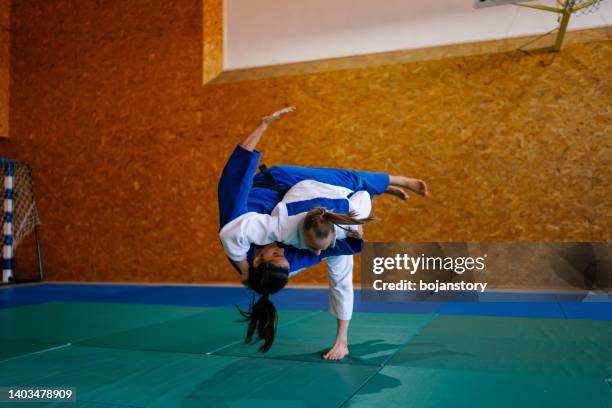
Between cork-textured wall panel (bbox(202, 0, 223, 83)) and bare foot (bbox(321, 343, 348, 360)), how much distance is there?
216 inches

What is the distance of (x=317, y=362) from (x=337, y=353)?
0.14 m

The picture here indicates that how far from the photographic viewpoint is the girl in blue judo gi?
251cm

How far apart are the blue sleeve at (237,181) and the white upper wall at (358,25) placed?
475cm

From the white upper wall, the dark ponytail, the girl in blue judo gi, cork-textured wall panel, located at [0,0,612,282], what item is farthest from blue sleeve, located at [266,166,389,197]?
the white upper wall

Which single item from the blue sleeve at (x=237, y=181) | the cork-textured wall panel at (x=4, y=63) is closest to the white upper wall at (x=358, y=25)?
the cork-textured wall panel at (x=4, y=63)

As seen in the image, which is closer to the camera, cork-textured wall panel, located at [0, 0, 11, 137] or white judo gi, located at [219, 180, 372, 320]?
white judo gi, located at [219, 180, 372, 320]

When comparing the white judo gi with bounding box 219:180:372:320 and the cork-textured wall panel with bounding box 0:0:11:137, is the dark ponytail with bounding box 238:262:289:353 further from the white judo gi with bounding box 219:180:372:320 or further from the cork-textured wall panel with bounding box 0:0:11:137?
the cork-textured wall panel with bounding box 0:0:11:137

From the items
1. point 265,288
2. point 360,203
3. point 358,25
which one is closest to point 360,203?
point 360,203

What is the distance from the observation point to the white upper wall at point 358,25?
6254 millimetres

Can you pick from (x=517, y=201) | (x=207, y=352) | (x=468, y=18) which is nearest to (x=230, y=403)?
(x=207, y=352)

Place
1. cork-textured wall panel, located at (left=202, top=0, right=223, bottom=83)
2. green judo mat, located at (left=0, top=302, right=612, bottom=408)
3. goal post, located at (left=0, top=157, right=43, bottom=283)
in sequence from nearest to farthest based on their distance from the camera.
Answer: green judo mat, located at (left=0, top=302, right=612, bottom=408), cork-textured wall panel, located at (left=202, top=0, right=223, bottom=83), goal post, located at (left=0, top=157, right=43, bottom=283)

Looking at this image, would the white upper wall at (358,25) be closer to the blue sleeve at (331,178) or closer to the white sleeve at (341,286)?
the blue sleeve at (331,178)

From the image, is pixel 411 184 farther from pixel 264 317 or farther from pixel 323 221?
pixel 264 317

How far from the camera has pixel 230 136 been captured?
24.0ft
